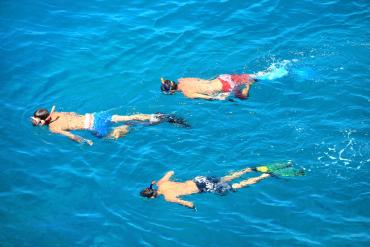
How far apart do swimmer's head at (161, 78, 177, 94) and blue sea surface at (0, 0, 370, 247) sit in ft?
1.71

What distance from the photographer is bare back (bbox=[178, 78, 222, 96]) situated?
44.5ft

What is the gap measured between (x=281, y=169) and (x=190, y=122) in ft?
10.7

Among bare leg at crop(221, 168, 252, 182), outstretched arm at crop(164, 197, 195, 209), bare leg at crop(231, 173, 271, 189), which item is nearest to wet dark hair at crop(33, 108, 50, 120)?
outstretched arm at crop(164, 197, 195, 209)

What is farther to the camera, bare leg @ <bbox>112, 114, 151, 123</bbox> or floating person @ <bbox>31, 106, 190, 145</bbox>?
bare leg @ <bbox>112, 114, 151, 123</bbox>

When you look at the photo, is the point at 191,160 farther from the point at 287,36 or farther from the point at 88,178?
the point at 287,36

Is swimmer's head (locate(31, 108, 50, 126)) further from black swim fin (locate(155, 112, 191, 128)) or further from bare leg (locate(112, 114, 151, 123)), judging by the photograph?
black swim fin (locate(155, 112, 191, 128))

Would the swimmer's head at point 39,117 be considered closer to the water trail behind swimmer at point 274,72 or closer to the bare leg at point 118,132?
the bare leg at point 118,132

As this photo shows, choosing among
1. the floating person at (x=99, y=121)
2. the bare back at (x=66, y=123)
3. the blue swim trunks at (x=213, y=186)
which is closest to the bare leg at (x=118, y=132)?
the floating person at (x=99, y=121)

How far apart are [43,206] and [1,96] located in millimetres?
5545

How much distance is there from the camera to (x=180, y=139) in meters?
12.9

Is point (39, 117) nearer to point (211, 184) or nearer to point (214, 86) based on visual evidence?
point (214, 86)

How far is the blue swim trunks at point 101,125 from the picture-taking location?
13.1 meters

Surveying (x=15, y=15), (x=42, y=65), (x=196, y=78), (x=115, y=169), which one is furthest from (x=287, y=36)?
(x=15, y=15)

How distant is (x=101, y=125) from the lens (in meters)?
13.1
